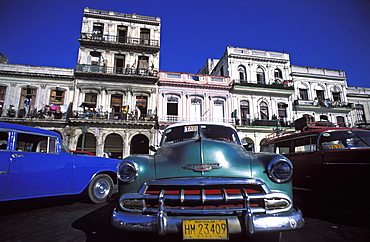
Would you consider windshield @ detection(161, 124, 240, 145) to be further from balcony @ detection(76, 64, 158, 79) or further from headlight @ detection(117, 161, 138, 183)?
balcony @ detection(76, 64, 158, 79)

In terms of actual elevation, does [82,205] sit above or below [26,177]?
below

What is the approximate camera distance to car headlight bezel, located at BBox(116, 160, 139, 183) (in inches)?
90.0

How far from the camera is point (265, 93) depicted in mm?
20781

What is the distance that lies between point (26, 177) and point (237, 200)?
425cm

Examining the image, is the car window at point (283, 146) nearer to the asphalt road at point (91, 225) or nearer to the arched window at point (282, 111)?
the asphalt road at point (91, 225)

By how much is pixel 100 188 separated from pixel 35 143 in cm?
192

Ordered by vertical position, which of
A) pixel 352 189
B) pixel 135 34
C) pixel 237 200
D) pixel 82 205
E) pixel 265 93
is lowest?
pixel 82 205

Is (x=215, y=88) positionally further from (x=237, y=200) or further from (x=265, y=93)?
(x=237, y=200)

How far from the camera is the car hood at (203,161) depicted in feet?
7.46

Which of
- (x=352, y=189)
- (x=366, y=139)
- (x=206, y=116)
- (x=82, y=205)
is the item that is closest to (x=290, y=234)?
(x=352, y=189)

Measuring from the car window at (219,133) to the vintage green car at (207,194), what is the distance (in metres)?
1.06

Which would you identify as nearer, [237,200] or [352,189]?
[237,200]

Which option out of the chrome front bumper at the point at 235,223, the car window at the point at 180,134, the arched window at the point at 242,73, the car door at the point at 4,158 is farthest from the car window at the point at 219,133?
the arched window at the point at 242,73

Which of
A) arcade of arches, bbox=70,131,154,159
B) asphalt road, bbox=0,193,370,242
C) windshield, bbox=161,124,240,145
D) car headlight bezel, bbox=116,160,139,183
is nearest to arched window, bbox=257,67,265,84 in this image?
arcade of arches, bbox=70,131,154,159
